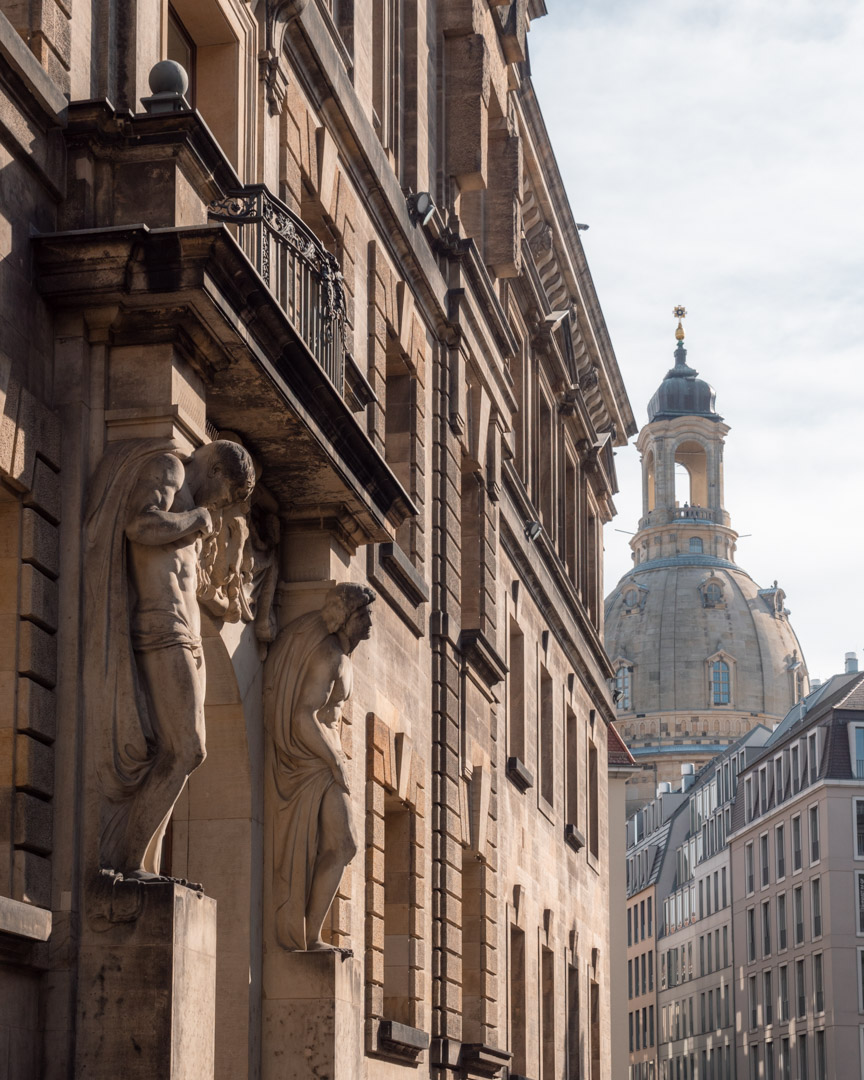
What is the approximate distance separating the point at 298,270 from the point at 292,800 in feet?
15.3

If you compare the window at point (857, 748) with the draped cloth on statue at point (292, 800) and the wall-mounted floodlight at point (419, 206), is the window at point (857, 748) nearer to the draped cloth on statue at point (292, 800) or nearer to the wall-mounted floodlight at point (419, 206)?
the wall-mounted floodlight at point (419, 206)

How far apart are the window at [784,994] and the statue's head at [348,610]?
83.8 metres

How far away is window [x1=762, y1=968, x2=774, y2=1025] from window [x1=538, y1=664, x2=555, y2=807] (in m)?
65.6

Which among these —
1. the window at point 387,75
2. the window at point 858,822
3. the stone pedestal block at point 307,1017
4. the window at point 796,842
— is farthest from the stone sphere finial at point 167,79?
the window at point 796,842

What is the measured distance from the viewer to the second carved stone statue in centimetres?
1797

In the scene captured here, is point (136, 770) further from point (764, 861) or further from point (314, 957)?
point (764, 861)

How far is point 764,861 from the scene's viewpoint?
104000 millimetres

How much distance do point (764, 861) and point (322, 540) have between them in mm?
88188

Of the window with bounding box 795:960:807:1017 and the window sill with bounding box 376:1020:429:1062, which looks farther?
the window with bounding box 795:960:807:1017

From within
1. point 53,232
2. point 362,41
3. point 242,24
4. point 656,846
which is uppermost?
point 656,846

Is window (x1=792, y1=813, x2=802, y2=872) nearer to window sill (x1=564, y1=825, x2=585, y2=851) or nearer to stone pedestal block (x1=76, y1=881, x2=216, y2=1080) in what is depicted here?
window sill (x1=564, y1=825, x2=585, y2=851)

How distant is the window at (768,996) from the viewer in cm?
10138

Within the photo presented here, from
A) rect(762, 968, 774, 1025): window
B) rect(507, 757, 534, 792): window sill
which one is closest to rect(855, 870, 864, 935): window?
rect(762, 968, 774, 1025): window

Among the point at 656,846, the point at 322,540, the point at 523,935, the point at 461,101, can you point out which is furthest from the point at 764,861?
the point at 322,540
